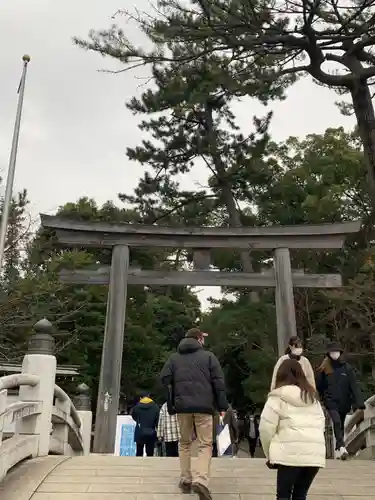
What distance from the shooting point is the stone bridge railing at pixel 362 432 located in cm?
786

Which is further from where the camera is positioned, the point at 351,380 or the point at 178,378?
the point at 351,380

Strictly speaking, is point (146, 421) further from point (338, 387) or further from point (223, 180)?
point (223, 180)

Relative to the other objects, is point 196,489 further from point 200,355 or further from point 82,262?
point 82,262

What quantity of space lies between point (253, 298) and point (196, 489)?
15108mm

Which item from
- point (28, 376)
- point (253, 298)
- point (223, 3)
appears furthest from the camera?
point (253, 298)

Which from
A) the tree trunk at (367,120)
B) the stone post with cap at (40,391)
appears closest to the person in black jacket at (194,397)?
the stone post with cap at (40,391)

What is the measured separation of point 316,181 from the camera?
20375 millimetres

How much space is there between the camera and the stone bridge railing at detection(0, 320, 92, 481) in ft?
17.1

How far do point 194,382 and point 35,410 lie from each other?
2676 mm

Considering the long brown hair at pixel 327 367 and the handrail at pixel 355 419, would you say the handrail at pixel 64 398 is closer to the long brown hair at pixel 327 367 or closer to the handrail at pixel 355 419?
the long brown hair at pixel 327 367


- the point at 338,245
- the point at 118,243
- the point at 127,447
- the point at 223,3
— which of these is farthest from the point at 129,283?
the point at 223,3

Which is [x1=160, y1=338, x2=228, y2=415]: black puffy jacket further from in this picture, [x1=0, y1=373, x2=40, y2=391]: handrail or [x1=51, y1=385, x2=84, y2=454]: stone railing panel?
[x1=51, y1=385, x2=84, y2=454]: stone railing panel

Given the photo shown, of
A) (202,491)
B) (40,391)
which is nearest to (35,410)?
(40,391)

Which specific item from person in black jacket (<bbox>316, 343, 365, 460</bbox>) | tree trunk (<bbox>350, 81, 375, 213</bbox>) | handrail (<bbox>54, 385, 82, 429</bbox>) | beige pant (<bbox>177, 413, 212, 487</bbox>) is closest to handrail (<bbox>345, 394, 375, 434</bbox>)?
person in black jacket (<bbox>316, 343, 365, 460</bbox>)
